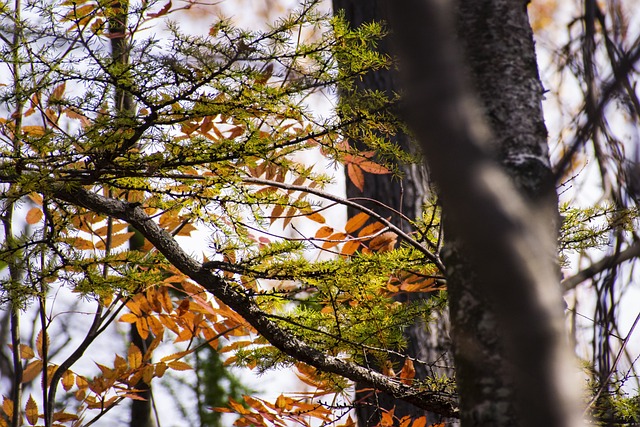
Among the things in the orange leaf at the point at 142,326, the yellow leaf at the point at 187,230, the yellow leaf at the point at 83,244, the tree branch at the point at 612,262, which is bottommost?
the tree branch at the point at 612,262

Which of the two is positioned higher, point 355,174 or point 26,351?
point 355,174

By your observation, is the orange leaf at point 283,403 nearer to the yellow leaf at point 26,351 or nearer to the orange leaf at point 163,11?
the yellow leaf at point 26,351

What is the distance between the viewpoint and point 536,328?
1.65 feet

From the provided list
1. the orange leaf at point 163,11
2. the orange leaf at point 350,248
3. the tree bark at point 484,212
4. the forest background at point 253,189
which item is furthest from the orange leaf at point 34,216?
the tree bark at point 484,212

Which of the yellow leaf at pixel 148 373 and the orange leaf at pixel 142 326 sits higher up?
the orange leaf at pixel 142 326

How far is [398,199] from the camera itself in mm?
2701

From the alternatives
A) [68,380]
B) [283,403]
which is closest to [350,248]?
Result: [283,403]

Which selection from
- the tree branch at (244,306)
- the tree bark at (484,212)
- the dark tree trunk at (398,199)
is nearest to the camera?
the tree bark at (484,212)

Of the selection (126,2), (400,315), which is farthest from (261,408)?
(126,2)

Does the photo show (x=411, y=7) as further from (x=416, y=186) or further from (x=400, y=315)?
(x=416, y=186)

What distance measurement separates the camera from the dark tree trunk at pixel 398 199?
2.35 metres

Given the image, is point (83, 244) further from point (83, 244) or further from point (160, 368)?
point (160, 368)

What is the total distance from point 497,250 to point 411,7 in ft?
0.74

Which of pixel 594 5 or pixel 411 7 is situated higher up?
pixel 594 5
